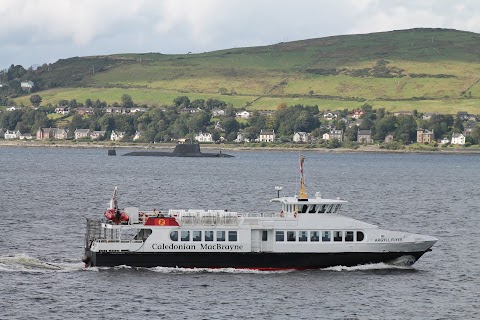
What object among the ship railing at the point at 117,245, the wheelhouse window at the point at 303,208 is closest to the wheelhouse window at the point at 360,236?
the wheelhouse window at the point at 303,208

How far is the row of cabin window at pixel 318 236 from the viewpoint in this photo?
2399 inches

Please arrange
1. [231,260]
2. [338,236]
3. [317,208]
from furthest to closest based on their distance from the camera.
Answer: [317,208], [338,236], [231,260]

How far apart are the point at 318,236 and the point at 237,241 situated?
183 inches

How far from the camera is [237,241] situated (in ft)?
199

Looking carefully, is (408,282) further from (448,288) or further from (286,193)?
(286,193)

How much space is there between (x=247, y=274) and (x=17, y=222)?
3177 centimetres

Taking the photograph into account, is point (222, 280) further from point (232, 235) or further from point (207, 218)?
point (207, 218)

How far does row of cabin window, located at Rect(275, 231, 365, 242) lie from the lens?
6094 cm

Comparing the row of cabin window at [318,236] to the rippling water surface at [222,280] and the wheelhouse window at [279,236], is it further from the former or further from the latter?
the rippling water surface at [222,280]

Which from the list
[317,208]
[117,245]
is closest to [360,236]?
[317,208]

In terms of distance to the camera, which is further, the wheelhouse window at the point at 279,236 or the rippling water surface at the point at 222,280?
the wheelhouse window at the point at 279,236

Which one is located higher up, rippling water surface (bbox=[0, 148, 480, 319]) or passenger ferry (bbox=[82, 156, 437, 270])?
passenger ferry (bbox=[82, 156, 437, 270])

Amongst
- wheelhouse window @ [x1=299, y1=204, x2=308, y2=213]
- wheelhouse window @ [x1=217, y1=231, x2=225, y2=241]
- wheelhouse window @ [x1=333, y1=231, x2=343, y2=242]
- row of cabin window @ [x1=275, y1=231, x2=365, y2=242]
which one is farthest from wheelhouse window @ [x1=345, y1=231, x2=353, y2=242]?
wheelhouse window @ [x1=217, y1=231, x2=225, y2=241]

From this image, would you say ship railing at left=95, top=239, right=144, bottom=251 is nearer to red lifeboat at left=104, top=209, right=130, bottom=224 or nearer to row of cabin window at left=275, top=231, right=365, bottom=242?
red lifeboat at left=104, top=209, right=130, bottom=224
